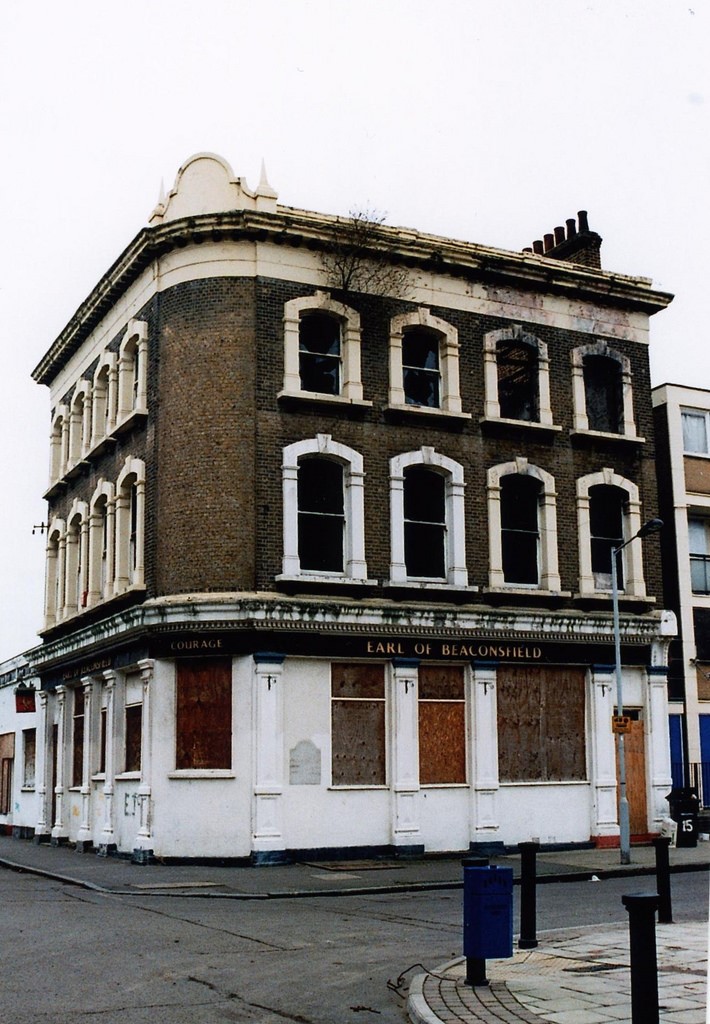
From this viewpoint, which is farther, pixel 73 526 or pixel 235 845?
pixel 73 526

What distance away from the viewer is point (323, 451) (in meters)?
25.4

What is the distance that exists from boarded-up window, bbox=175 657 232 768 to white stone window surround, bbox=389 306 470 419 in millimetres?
6700

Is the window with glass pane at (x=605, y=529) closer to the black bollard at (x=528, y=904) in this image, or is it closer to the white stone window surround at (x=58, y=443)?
the white stone window surround at (x=58, y=443)

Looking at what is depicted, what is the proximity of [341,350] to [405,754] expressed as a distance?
853cm

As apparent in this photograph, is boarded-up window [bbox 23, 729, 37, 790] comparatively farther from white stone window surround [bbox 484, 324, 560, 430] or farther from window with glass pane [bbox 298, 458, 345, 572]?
white stone window surround [bbox 484, 324, 560, 430]

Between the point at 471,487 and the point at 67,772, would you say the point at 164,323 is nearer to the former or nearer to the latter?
the point at 471,487

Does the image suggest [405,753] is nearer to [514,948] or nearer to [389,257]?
[389,257]

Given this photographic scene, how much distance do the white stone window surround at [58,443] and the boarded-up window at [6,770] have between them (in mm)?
9438

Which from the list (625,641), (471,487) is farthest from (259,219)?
(625,641)

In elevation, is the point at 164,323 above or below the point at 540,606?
above

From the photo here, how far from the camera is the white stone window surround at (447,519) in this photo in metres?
25.9

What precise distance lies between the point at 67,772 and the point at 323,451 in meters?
11.5

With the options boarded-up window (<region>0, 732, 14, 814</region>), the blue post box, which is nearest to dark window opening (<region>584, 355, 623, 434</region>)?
the blue post box

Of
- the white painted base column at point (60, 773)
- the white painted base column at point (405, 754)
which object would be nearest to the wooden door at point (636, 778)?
the white painted base column at point (405, 754)
